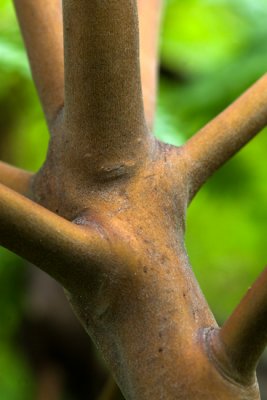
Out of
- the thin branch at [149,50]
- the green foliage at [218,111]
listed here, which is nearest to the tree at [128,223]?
the thin branch at [149,50]

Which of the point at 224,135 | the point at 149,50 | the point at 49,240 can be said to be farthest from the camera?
the point at 149,50

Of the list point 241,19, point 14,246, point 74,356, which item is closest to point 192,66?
point 241,19

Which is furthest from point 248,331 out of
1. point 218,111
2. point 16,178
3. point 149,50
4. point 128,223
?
point 218,111

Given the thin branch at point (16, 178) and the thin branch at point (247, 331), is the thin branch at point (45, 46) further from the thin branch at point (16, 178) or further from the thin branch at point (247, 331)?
the thin branch at point (247, 331)

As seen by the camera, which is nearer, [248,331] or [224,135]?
[248,331]

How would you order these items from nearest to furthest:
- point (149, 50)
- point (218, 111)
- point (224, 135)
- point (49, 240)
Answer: point (49, 240) → point (224, 135) → point (149, 50) → point (218, 111)

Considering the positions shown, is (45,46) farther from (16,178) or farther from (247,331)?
(247,331)

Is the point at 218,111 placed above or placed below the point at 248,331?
below
